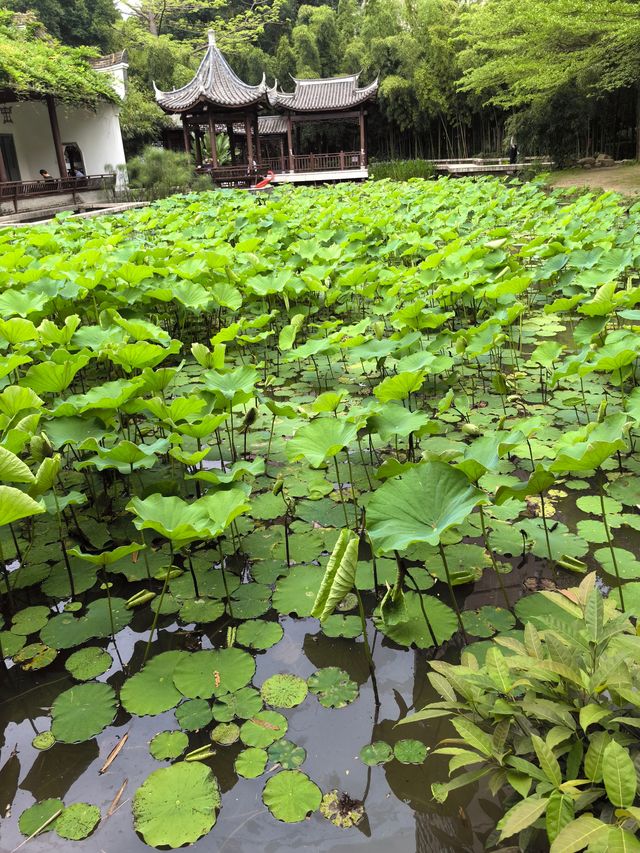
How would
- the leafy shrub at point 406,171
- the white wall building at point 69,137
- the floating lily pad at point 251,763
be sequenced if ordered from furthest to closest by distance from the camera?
the leafy shrub at point 406,171 < the white wall building at point 69,137 < the floating lily pad at point 251,763

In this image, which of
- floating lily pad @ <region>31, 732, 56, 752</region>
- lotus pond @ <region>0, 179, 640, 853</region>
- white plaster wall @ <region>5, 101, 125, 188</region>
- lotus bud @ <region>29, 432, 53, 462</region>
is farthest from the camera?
white plaster wall @ <region>5, 101, 125, 188</region>

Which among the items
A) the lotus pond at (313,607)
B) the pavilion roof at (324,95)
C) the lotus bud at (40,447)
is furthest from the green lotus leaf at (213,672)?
the pavilion roof at (324,95)

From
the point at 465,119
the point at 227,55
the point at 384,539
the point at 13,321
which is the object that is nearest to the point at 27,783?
the point at 384,539

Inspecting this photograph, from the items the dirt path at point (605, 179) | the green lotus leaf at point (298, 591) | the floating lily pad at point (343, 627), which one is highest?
the dirt path at point (605, 179)

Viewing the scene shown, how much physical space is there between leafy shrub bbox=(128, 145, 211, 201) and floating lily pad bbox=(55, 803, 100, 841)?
54.3 feet

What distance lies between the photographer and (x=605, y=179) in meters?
13.9

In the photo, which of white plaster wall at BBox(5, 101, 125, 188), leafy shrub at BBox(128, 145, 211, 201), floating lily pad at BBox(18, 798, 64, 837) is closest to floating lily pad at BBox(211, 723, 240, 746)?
floating lily pad at BBox(18, 798, 64, 837)

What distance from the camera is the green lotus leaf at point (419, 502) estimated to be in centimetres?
156

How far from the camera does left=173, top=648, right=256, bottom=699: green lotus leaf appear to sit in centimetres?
170

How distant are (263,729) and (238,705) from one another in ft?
0.35

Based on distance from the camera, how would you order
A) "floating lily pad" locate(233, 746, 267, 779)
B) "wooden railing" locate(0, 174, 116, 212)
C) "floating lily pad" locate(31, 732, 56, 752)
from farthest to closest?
1. "wooden railing" locate(0, 174, 116, 212)
2. "floating lily pad" locate(31, 732, 56, 752)
3. "floating lily pad" locate(233, 746, 267, 779)

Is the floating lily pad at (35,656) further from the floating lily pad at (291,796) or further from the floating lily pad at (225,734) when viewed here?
the floating lily pad at (291,796)

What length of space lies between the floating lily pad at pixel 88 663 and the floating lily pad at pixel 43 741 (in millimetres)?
176

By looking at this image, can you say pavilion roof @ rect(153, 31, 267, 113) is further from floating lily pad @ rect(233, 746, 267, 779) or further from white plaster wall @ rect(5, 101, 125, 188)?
floating lily pad @ rect(233, 746, 267, 779)
